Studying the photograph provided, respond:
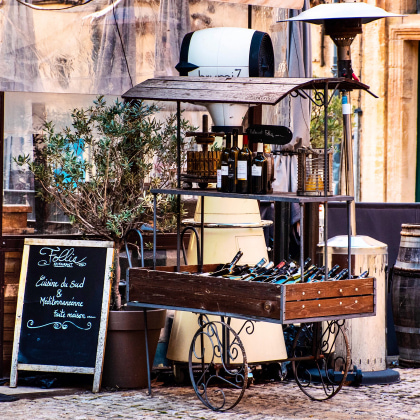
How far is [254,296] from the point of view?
5680mm

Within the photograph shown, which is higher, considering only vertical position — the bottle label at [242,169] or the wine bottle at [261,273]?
the bottle label at [242,169]

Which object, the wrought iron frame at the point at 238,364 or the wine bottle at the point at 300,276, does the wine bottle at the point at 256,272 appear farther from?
the wrought iron frame at the point at 238,364

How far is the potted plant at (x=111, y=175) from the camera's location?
6664mm

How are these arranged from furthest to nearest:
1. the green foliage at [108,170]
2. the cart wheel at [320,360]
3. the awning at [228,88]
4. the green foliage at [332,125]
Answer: the green foliage at [332,125] < the green foliage at [108,170] < the cart wheel at [320,360] < the awning at [228,88]

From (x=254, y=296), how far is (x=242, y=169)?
2.72 feet

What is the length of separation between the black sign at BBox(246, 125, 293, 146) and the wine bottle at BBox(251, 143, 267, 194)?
14cm

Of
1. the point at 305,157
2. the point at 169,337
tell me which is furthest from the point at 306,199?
the point at 169,337

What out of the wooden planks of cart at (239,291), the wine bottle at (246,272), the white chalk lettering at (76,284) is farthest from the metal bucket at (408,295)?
the white chalk lettering at (76,284)

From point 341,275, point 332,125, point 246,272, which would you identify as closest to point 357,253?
point 341,275

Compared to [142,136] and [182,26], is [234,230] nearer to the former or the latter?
[142,136]

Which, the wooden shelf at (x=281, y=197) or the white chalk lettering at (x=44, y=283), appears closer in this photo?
the wooden shelf at (x=281, y=197)

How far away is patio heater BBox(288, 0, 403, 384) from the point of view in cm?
701

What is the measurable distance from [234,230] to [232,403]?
1.35 m

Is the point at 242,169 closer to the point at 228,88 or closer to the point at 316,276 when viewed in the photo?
the point at 228,88
